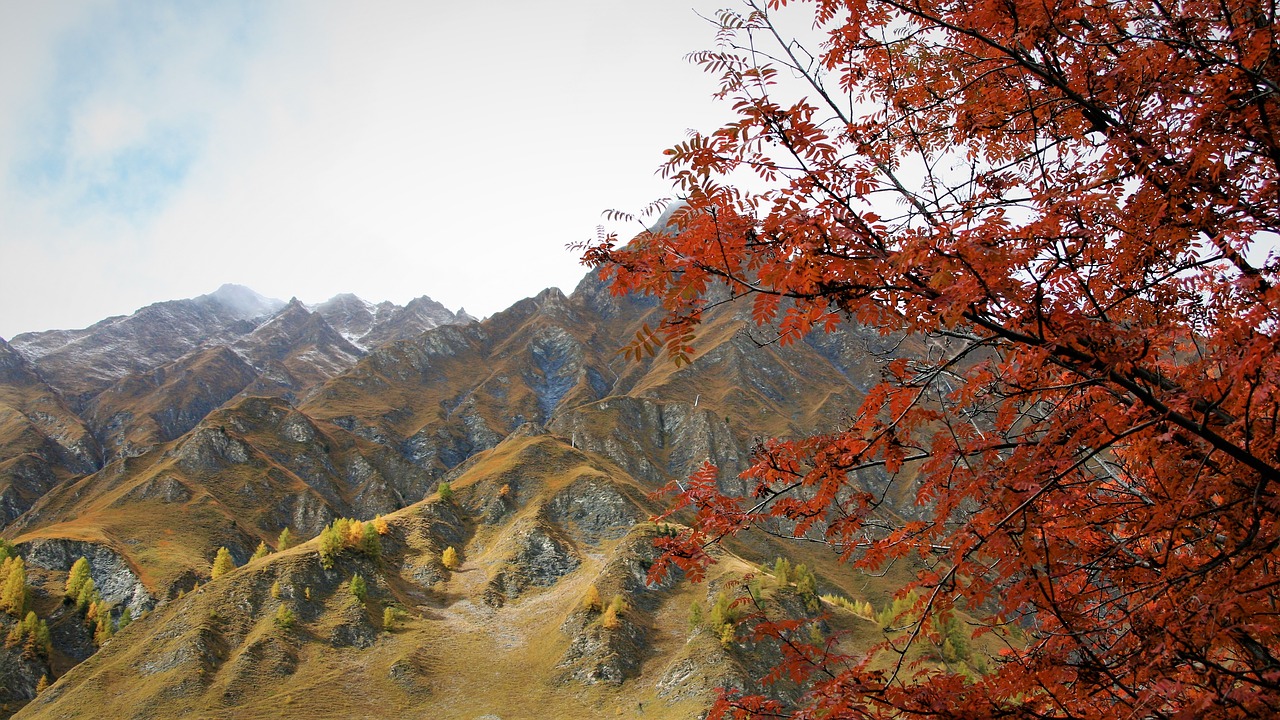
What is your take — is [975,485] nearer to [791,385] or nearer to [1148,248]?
[1148,248]

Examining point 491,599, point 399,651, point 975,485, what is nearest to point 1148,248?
point 975,485

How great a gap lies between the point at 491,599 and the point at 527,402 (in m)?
112

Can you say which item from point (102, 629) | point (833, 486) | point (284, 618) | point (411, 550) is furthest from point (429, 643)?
point (833, 486)

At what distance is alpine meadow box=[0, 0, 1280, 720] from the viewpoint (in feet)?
14.3

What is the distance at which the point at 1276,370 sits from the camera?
3637 mm

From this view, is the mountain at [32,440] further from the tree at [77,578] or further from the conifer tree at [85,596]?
the conifer tree at [85,596]

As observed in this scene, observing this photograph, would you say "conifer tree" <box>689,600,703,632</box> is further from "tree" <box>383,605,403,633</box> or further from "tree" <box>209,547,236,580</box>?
"tree" <box>209,547,236,580</box>

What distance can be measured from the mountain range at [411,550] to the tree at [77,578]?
1387mm

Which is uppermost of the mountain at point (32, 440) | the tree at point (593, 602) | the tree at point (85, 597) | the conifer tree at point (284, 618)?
the mountain at point (32, 440)

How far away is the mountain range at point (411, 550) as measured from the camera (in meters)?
48.5

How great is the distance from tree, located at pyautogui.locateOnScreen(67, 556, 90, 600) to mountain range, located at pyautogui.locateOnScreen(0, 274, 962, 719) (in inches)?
54.6

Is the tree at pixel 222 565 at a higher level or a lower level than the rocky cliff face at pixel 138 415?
lower

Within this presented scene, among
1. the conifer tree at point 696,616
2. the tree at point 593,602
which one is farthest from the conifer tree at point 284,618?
the conifer tree at point 696,616

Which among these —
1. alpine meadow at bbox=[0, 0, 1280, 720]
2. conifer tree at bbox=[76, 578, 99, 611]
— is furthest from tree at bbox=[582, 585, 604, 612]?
conifer tree at bbox=[76, 578, 99, 611]
